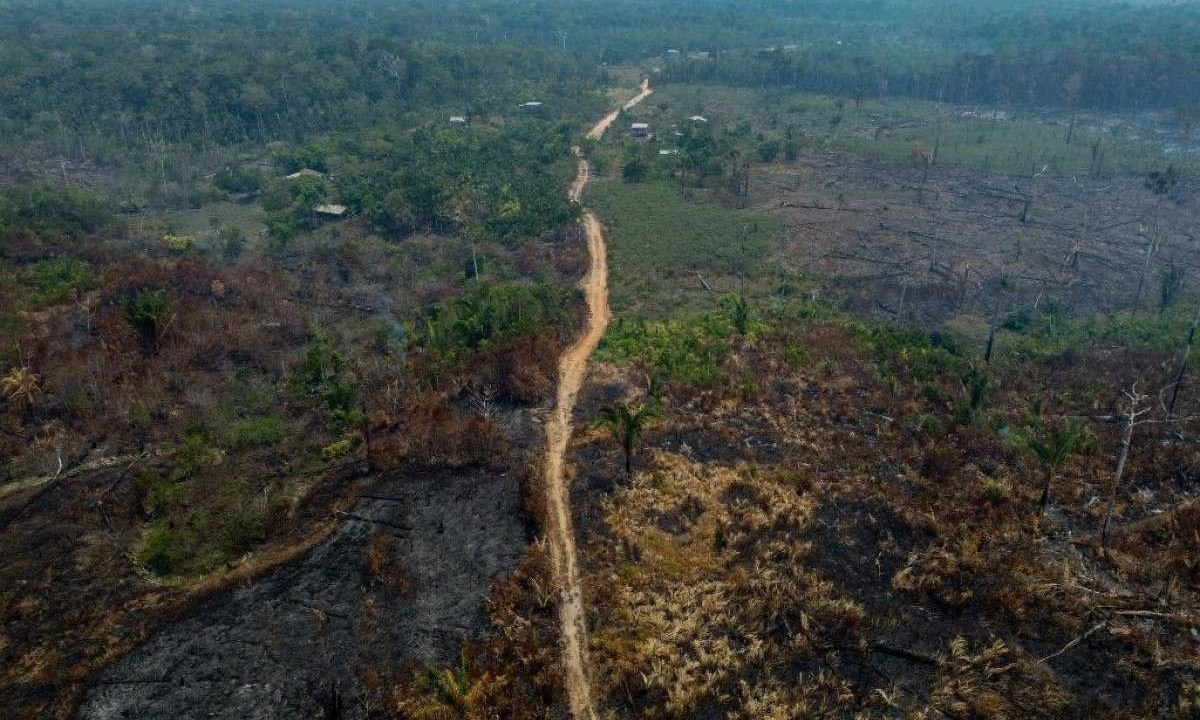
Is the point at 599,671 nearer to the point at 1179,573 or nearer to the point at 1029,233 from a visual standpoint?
the point at 1179,573

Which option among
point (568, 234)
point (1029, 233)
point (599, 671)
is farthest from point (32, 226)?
point (1029, 233)

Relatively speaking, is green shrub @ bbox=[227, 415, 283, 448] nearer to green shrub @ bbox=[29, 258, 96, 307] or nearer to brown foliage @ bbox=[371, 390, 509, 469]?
brown foliage @ bbox=[371, 390, 509, 469]

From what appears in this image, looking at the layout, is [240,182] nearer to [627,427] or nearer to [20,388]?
[20,388]

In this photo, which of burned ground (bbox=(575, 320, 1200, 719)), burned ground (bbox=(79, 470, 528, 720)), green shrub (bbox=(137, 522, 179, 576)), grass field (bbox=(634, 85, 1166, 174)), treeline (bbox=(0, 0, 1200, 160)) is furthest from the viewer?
treeline (bbox=(0, 0, 1200, 160))

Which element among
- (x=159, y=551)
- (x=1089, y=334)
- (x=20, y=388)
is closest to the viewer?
(x=159, y=551)

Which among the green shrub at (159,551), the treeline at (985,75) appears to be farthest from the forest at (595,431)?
the treeline at (985,75)

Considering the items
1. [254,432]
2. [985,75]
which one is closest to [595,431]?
[254,432]

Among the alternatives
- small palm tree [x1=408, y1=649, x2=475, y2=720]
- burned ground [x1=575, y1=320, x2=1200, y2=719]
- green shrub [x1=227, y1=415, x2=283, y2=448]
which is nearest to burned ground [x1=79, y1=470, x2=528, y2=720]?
small palm tree [x1=408, y1=649, x2=475, y2=720]
